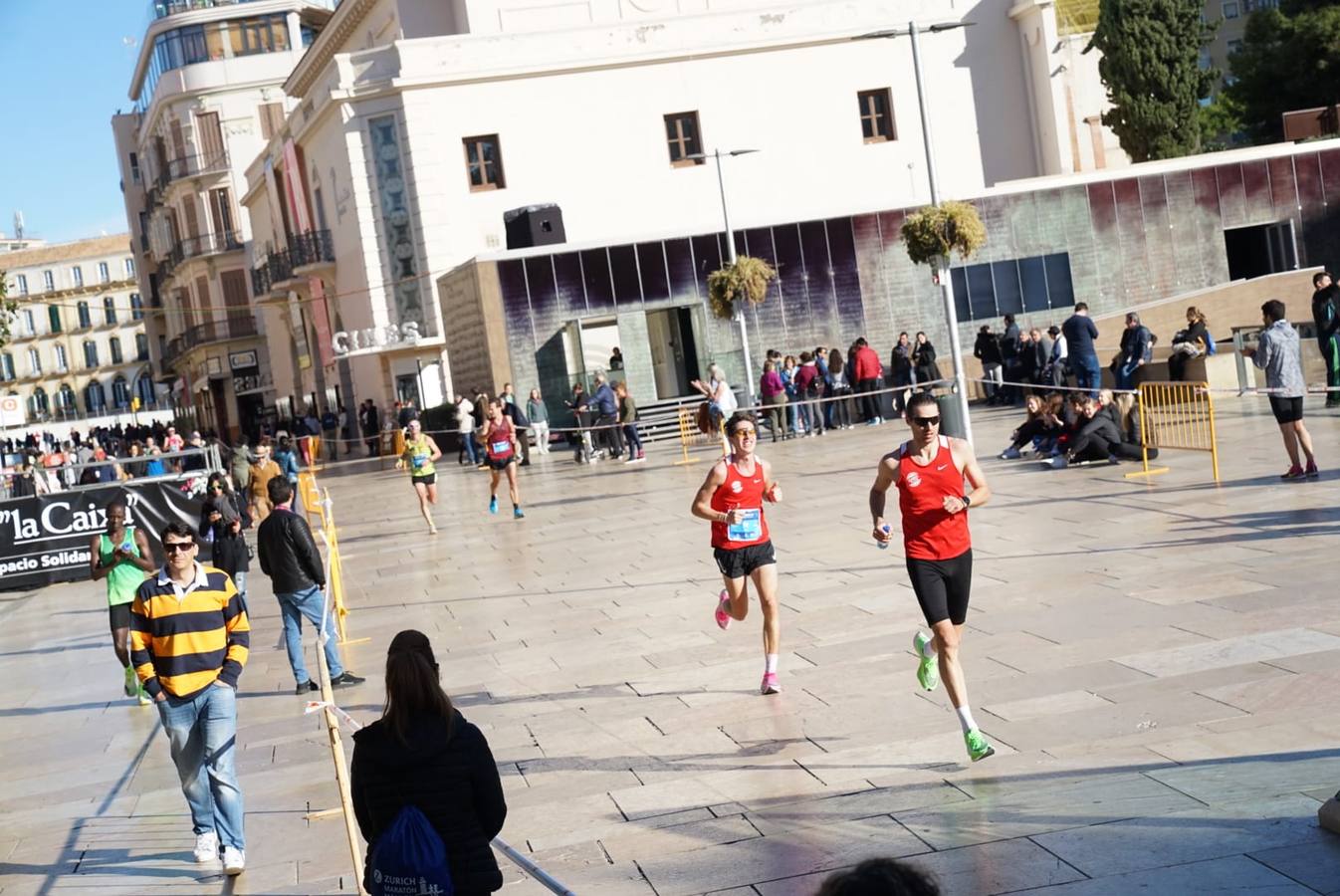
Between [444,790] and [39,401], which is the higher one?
[39,401]

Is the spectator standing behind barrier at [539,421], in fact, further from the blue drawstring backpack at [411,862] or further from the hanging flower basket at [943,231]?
the blue drawstring backpack at [411,862]

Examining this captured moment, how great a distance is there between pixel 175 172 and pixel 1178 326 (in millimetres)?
52290

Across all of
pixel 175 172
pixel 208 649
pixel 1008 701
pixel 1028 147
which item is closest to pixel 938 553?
pixel 1008 701

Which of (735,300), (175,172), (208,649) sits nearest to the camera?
(208,649)

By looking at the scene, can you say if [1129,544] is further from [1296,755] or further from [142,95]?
[142,95]

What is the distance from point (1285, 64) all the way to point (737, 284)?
3095 centimetres

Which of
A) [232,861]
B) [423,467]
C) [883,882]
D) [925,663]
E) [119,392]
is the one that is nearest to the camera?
[883,882]

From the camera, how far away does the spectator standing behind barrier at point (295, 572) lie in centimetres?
1141

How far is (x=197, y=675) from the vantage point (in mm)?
7664

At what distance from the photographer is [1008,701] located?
8.59 metres

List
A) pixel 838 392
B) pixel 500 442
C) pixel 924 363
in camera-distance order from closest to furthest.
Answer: pixel 500 442, pixel 924 363, pixel 838 392

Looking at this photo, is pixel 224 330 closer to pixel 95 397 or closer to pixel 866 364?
pixel 95 397

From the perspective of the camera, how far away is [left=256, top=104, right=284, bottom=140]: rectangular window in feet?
227

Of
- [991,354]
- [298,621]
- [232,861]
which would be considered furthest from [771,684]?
[991,354]
